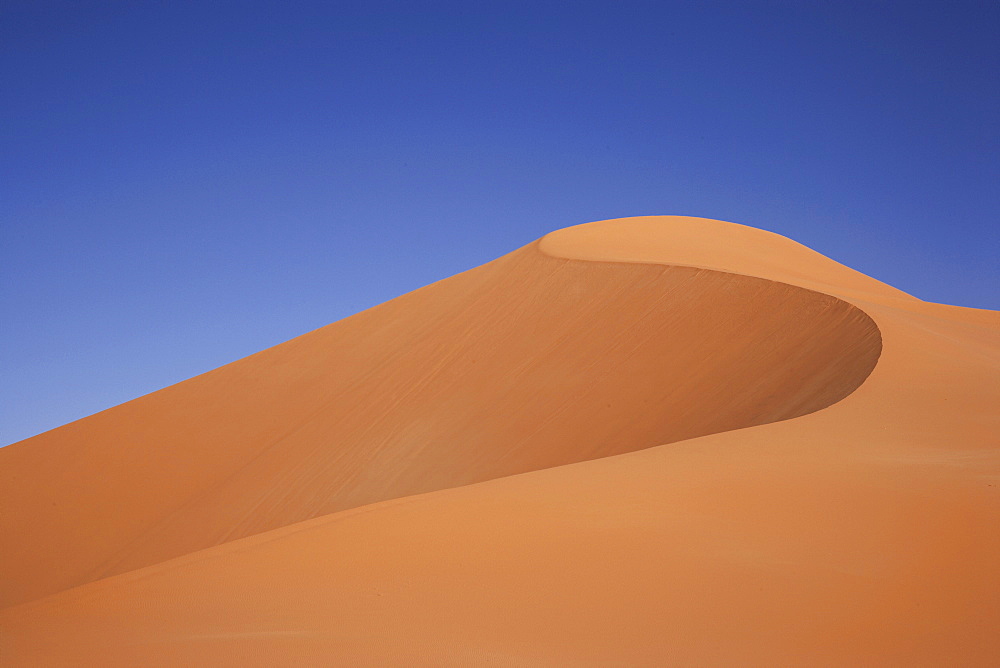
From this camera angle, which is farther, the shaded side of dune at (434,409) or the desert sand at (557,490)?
the shaded side of dune at (434,409)

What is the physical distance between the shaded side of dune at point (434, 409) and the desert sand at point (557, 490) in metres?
0.07

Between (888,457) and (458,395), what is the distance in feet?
35.3

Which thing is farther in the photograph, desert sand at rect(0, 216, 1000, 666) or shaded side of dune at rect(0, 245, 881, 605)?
shaded side of dune at rect(0, 245, 881, 605)

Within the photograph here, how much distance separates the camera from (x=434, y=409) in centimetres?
1605

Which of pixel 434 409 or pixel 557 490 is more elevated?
pixel 434 409

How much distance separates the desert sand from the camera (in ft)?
12.1

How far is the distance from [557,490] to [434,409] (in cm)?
1023

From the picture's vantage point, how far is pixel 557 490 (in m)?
5.96

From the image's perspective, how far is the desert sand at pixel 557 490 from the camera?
3678mm

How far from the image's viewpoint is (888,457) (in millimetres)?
6180

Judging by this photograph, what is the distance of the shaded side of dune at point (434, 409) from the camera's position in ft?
42.0

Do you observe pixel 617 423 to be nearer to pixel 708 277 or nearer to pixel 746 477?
pixel 708 277

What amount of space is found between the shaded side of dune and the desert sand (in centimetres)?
7

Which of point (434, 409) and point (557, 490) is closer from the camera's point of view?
point (557, 490)
